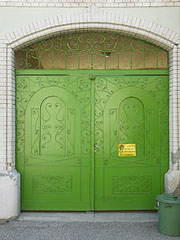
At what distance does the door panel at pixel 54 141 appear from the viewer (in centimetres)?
546

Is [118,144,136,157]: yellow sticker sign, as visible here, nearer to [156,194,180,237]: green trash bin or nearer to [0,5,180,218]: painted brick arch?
[0,5,180,218]: painted brick arch

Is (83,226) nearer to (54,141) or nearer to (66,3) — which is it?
(54,141)

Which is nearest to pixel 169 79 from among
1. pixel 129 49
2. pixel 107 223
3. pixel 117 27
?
pixel 129 49

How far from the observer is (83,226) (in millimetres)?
4859

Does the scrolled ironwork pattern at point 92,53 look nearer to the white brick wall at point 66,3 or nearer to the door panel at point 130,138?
the door panel at point 130,138

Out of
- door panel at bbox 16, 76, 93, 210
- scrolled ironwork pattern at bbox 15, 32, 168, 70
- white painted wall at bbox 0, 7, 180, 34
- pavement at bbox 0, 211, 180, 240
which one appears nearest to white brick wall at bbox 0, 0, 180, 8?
white painted wall at bbox 0, 7, 180, 34

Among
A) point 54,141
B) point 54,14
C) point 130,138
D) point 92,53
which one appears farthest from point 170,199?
point 54,14

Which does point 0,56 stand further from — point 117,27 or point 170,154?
point 170,154

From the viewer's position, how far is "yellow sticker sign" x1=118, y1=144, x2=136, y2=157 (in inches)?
216

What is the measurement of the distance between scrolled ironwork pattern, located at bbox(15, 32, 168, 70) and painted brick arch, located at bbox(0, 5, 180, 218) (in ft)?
0.88

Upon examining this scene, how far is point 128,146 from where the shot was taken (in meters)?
5.48

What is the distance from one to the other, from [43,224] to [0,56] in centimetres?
317

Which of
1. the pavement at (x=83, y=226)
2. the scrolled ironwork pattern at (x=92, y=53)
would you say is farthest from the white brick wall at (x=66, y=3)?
the pavement at (x=83, y=226)

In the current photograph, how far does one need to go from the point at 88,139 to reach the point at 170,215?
2.03 metres
